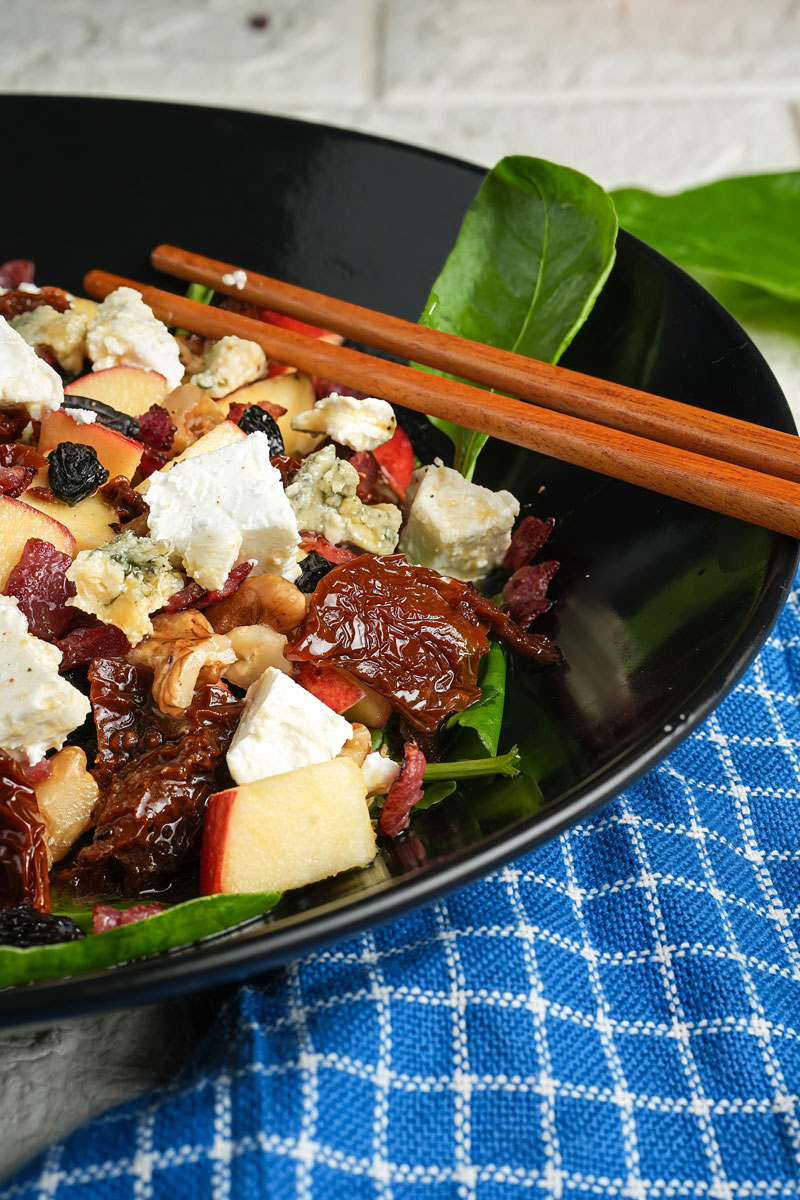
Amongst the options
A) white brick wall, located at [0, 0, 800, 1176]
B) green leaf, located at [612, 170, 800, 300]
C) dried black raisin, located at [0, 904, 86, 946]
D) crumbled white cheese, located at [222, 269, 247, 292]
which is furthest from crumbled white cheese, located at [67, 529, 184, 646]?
white brick wall, located at [0, 0, 800, 1176]

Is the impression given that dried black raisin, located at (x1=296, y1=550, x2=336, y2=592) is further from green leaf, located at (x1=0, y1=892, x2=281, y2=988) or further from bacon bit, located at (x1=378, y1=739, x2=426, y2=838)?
green leaf, located at (x1=0, y1=892, x2=281, y2=988)

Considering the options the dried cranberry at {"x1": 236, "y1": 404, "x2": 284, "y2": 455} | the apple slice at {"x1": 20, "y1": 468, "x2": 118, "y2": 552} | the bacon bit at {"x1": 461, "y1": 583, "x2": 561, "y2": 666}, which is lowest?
the apple slice at {"x1": 20, "y1": 468, "x2": 118, "y2": 552}

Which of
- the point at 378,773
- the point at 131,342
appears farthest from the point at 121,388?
the point at 378,773

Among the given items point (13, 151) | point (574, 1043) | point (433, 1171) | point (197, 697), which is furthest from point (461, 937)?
point (13, 151)

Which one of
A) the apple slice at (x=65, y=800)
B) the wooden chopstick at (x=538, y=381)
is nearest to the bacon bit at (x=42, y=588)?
the apple slice at (x=65, y=800)

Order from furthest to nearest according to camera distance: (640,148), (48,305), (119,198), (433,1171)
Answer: (640,148), (119,198), (48,305), (433,1171)

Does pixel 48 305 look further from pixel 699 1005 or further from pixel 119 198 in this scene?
pixel 699 1005

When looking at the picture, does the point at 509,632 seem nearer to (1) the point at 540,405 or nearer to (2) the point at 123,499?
(1) the point at 540,405
